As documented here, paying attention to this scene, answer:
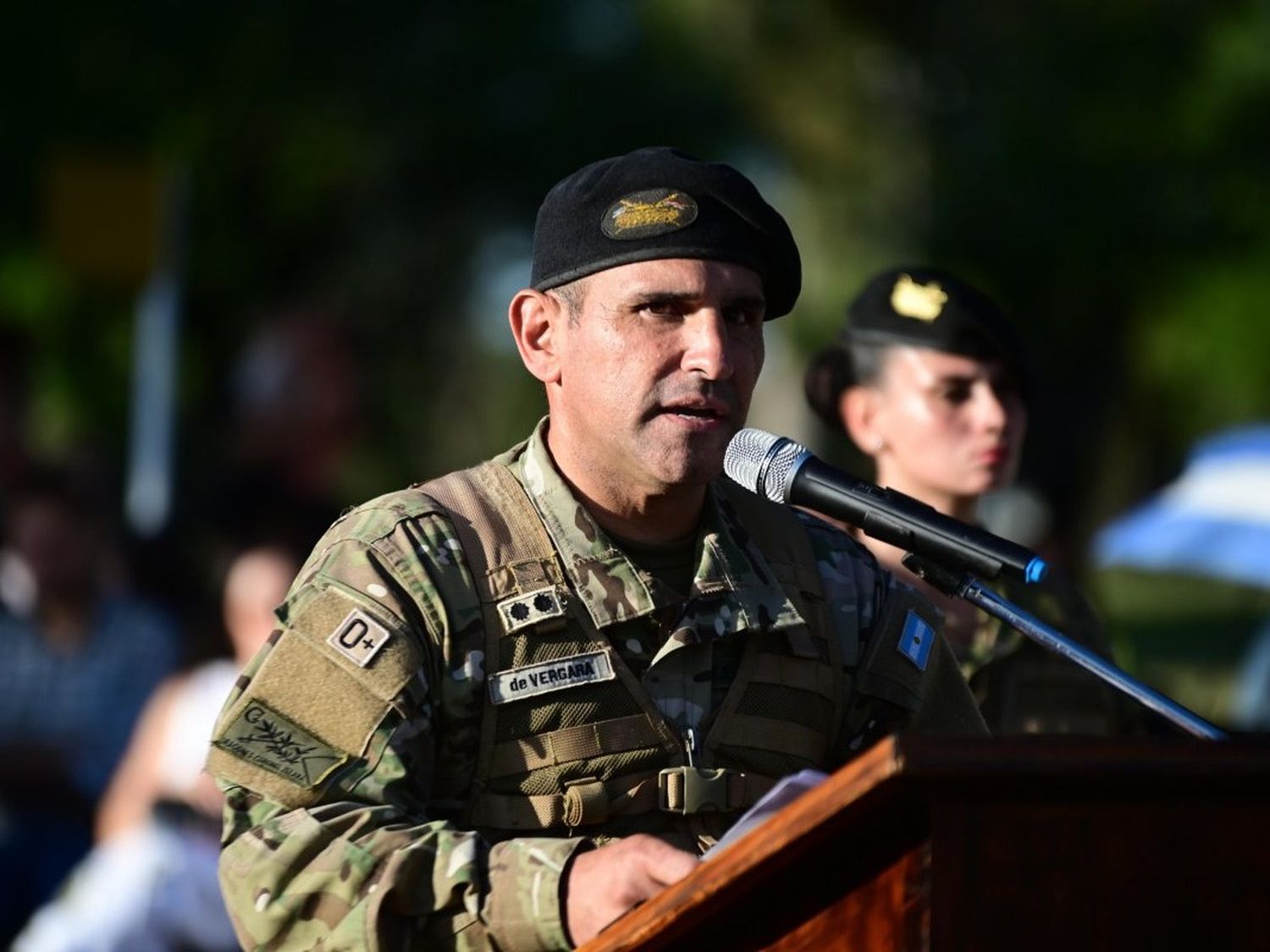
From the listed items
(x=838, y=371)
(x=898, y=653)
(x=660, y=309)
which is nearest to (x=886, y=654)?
(x=898, y=653)

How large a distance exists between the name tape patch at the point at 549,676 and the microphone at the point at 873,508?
1.08 ft

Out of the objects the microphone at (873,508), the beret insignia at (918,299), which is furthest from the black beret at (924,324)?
the microphone at (873,508)

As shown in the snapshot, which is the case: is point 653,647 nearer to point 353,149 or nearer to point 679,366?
point 679,366

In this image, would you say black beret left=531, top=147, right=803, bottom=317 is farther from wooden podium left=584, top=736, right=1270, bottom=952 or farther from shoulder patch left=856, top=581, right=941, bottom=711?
wooden podium left=584, top=736, right=1270, bottom=952

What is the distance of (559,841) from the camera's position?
8.38ft

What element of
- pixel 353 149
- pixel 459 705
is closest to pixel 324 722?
pixel 459 705

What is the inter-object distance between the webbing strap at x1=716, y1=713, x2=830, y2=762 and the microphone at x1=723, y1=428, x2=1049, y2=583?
34 centimetres

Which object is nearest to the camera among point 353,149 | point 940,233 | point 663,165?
point 663,165

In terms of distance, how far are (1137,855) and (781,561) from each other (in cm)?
111

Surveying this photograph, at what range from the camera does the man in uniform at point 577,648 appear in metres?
2.58

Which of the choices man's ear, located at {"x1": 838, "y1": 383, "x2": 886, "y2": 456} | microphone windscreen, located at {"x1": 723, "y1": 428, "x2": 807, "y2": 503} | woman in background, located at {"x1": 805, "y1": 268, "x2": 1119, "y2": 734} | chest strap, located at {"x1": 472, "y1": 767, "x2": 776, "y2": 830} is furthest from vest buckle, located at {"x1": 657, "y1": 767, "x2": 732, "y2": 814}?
man's ear, located at {"x1": 838, "y1": 383, "x2": 886, "y2": 456}

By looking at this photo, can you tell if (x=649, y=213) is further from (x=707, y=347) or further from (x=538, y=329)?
(x=538, y=329)

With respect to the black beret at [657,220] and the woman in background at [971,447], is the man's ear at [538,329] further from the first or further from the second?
the woman in background at [971,447]

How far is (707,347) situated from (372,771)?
29.5 inches
